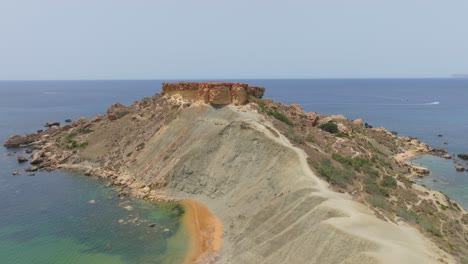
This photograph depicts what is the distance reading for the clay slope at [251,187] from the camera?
76.6 feet

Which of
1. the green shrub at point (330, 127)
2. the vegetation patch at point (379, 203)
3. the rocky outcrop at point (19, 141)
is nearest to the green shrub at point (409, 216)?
the vegetation patch at point (379, 203)

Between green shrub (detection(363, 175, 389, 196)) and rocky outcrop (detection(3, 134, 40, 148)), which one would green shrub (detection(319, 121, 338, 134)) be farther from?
rocky outcrop (detection(3, 134, 40, 148))

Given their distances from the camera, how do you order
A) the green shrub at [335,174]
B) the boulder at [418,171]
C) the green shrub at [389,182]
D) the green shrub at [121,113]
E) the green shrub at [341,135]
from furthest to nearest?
the green shrub at [121,113], the boulder at [418,171], the green shrub at [341,135], the green shrub at [389,182], the green shrub at [335,174]

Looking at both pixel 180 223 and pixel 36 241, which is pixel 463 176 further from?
pixel 36 241

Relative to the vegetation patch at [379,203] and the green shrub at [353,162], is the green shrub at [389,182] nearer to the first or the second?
the green shrub at [353,162]

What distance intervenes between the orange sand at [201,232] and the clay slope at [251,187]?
0.71 metres

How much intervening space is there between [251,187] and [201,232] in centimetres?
665

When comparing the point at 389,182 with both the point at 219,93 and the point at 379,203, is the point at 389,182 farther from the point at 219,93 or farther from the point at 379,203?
the point at 219,93

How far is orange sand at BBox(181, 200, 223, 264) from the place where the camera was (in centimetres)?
2957

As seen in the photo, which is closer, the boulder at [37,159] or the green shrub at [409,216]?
the green shrub at [409,216]

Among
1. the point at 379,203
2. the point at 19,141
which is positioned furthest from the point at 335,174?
the point at 19,141

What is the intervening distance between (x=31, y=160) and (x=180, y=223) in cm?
3686

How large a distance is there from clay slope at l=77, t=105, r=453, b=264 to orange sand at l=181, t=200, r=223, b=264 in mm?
715

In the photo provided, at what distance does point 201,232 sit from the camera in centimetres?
3369
